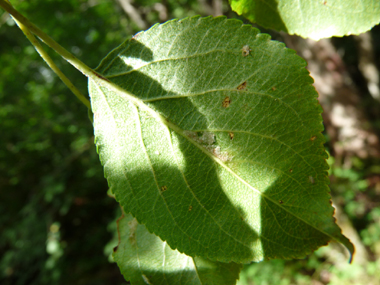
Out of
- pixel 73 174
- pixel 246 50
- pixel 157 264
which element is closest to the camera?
pixel 246 50

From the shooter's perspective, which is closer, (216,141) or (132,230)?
(216,141)

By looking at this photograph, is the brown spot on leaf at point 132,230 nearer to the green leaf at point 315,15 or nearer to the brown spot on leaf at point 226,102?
the brown spot on leaf at point 226,102

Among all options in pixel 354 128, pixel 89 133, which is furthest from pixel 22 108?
pixel 354 128

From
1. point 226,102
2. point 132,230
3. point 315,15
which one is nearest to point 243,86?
point 226,102

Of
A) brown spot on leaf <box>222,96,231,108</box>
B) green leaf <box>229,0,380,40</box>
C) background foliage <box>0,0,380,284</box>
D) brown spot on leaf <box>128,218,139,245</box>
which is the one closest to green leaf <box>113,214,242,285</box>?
brown spot on leaf <box>128,218,139,245</box>

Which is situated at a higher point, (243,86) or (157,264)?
(243,86)

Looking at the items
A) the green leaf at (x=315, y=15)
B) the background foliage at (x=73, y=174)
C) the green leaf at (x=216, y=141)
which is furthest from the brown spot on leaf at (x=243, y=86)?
the background foliage at (x=73, y=174)

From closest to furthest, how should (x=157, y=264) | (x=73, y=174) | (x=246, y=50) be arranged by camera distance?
(x=246, y=50) < (x=157, y=264) < (x=73, y=174)

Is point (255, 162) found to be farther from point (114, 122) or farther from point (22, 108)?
point (22, 108)

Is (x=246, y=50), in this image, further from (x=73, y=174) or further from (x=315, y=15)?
(x=73, y=174)
